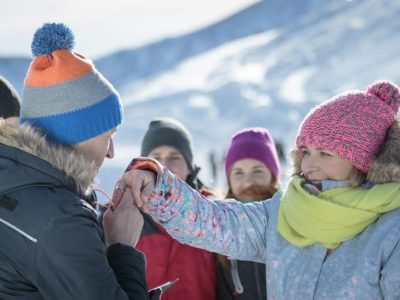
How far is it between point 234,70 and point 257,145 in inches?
288

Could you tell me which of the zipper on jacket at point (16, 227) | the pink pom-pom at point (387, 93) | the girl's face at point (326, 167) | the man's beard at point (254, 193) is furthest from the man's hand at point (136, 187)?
the man's beard at point (254, 193)

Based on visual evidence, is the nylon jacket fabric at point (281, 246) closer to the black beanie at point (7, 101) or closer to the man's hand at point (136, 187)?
the man's hand at point (136, 187)

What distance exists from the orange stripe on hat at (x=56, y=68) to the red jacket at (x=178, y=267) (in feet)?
3.93

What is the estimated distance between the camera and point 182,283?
100 inches

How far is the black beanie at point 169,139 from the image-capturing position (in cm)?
310

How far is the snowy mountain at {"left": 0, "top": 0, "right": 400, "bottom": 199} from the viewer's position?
7.92 meters

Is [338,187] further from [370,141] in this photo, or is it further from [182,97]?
[182,97]

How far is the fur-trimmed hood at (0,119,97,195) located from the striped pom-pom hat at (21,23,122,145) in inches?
2.1

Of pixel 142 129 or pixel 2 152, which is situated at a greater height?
pixel 2 152

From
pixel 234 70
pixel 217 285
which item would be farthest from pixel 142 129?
pixel 217 285

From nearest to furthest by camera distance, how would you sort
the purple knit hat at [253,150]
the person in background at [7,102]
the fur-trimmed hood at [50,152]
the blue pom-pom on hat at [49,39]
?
the fur-trimmed hood at [50,152], the blue pom-pom on hat at [49,39], the person in background at [7,102], the purple knit hat at [253,150]

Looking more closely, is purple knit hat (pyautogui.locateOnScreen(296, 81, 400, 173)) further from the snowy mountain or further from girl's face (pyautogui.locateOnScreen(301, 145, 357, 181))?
the snowy mountain

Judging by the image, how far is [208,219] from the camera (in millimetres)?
1855

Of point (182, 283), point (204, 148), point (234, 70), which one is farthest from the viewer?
point (234, 70)
